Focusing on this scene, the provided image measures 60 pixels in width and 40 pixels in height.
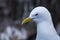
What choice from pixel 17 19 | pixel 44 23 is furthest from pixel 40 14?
pixel 17 19

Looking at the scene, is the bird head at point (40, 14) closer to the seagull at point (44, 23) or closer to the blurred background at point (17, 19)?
the seagull at point (44, 23)

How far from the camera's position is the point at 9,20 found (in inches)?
264

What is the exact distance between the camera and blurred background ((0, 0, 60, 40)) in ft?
17.4

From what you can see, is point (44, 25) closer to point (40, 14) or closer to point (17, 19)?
point (40, 14)

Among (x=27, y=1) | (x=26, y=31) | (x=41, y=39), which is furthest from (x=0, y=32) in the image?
(x=41, y=39)

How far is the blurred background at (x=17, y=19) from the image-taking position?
209 inches

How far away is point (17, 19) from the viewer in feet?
21.1

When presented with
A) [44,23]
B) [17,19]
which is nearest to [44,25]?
[44,23]

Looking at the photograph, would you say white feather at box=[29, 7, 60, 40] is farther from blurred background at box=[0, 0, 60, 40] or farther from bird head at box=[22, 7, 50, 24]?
blurred background at box=[0, 0, 60, 40]

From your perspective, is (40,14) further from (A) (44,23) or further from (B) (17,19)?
(B) (17,19)

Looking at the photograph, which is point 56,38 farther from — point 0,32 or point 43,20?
point 0,32

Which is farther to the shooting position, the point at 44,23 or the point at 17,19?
the point at 17,19

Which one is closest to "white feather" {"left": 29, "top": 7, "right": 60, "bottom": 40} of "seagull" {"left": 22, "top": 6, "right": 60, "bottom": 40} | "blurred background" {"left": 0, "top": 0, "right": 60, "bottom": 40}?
"seagull" {"left": 22, "top": 6, "right": 60, "bottom": 40}

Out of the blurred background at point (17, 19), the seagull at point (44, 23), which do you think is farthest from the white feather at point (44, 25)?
the blurred background at point (17, 19)
